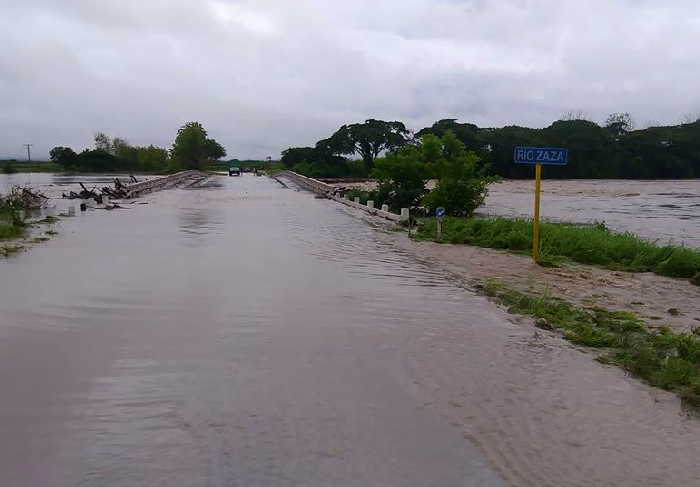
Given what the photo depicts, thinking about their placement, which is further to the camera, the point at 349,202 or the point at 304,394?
the point at 349,202

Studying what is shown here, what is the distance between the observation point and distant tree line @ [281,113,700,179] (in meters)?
89.5

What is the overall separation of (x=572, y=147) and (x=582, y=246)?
81.7 metres

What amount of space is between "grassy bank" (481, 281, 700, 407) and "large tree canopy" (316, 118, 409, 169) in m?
84.3

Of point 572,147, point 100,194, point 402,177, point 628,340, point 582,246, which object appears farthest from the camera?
point 572,147

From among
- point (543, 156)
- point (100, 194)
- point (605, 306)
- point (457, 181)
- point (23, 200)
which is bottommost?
point (605, 306)

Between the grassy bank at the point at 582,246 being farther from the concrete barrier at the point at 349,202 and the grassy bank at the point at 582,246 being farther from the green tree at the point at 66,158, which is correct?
the green tree at the point at 66,158

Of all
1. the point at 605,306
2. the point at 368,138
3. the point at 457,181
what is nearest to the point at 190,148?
the point at 368,138

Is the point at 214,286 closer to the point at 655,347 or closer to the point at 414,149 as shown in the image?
the point at 655,347

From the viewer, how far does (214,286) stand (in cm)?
1037

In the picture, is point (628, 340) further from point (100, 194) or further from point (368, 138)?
point (368, 138)

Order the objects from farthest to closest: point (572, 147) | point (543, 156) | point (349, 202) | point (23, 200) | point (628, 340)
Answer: point (572, 147)
point (349, 202)
point (23, 200)
point (543, 156)
point (628, 340)

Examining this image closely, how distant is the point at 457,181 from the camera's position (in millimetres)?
24078

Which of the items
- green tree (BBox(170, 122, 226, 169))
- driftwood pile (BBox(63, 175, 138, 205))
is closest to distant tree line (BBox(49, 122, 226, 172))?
green tree (BBox(170, 122, 226, 169))

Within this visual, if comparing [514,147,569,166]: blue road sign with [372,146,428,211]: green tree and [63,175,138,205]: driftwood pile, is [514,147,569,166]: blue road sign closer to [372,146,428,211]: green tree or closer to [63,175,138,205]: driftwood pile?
[372,146,428,211]: green tree
